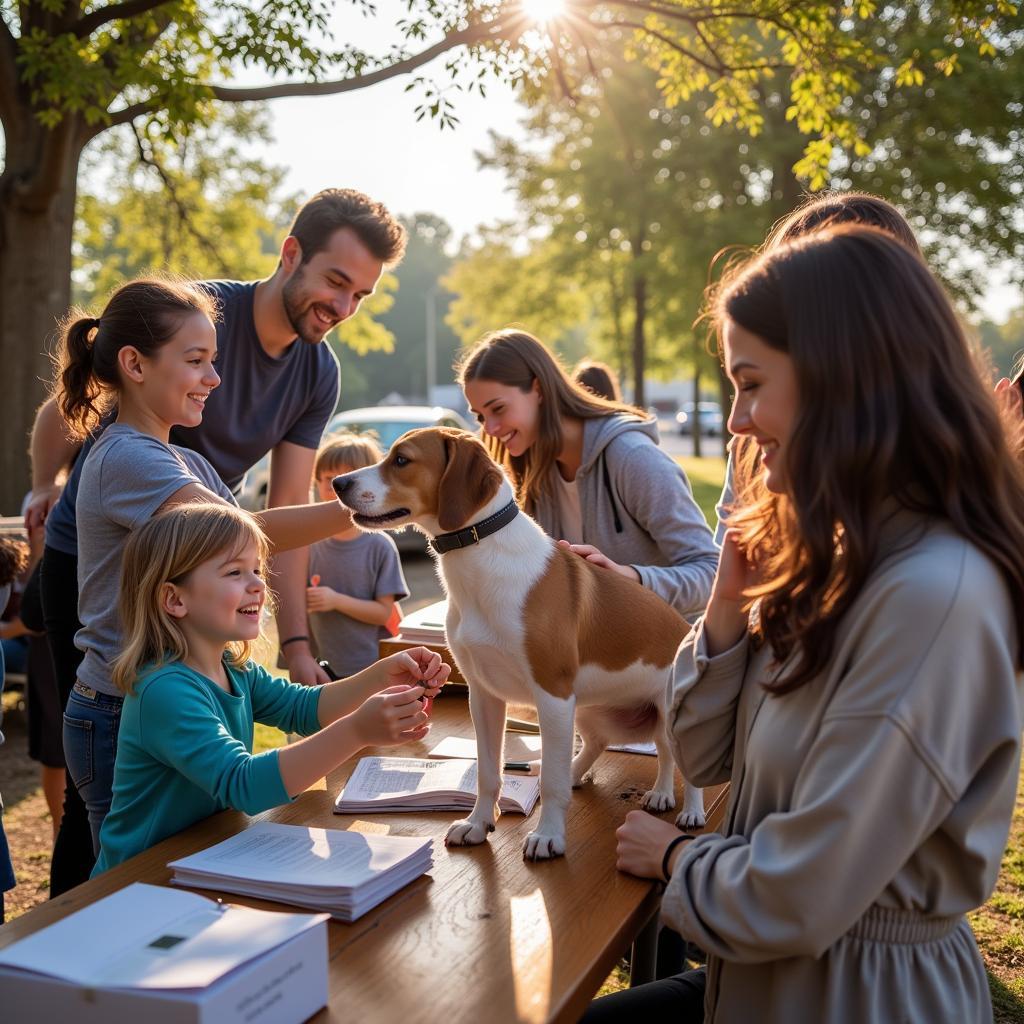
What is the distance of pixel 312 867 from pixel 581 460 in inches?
81.6

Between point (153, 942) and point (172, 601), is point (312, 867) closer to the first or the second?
point (153, 942)

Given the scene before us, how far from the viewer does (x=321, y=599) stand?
16.8 feet

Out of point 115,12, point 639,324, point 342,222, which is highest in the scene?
point 115,12

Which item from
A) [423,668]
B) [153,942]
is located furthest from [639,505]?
[153,942]

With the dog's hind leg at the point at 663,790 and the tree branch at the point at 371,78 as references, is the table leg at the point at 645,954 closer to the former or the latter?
the dog's hind leg at the point at 663,790

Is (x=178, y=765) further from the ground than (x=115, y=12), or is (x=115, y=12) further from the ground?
(x=115, y=12)

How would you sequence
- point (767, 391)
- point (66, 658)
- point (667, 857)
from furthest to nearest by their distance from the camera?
point (66, 658)
point (667, 857)
point (767, 391)

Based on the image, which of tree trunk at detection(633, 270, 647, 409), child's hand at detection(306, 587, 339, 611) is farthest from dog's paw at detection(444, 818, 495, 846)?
tree trunk at detection(633, 270, 647, 409)

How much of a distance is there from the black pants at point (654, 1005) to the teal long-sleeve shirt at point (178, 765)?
0.81m

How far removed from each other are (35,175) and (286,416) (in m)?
6.21

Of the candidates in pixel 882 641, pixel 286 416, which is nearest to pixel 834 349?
pixel 882 641

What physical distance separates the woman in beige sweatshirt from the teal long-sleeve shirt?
94 centimetres

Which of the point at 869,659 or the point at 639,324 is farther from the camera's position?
the point at 639,324

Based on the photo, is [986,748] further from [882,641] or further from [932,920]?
[932,920]
